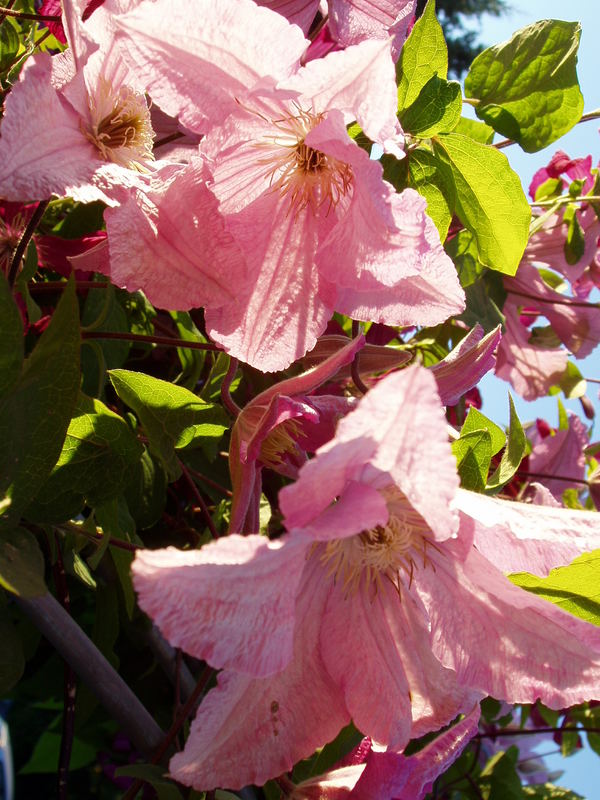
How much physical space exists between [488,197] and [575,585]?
0.28 meters

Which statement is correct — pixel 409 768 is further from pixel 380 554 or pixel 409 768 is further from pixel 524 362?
pixel 524 362

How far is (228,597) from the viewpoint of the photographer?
33 centimetres

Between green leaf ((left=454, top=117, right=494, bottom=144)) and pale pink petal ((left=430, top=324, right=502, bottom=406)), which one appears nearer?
pale pink petal ((left=430, top=324, right=502, bottom=406))

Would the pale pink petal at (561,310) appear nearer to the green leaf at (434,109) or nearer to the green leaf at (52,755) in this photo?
the green leaf at (434,109)

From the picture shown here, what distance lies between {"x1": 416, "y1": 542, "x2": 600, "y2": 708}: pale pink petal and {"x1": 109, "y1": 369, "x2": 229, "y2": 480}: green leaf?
7.4 inches

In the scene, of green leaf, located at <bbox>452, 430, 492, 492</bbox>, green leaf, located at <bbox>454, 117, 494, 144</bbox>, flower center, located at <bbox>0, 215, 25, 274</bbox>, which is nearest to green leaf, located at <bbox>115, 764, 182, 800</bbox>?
green leaf, located at <bbox>452, 430, 492, 492</bbox>

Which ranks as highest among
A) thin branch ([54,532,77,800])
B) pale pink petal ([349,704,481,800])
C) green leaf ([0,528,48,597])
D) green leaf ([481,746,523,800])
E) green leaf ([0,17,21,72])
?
green leaf ([0,17,21,72])

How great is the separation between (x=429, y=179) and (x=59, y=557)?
41 cm

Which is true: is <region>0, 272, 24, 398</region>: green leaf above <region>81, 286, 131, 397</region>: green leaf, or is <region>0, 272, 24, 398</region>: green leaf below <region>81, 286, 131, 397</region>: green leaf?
above

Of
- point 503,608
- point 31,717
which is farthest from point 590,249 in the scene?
point 31,717

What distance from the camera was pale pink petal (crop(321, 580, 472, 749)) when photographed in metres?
0.43

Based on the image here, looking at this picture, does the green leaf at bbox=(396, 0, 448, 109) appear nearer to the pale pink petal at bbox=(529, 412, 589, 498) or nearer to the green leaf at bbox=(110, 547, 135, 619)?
the green leaf at bbox=(110, 547, 135, 619)

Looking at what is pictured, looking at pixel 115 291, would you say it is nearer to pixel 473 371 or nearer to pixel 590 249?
pixel 473 371

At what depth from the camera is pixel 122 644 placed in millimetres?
893
